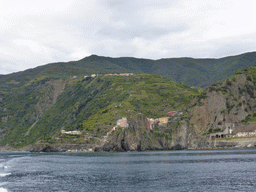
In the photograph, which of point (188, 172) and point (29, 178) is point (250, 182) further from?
point (29, 178)

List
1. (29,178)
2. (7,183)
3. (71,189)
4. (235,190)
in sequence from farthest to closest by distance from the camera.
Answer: (29,178) → (7,183) → (71,189) → (235,190)

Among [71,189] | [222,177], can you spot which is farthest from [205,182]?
[71,189]

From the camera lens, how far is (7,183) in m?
79.5

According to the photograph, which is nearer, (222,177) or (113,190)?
(113,190)

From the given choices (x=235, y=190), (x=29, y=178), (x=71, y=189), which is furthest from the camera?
(x=29, y=178)

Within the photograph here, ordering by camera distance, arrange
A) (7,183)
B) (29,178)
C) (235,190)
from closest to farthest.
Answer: (235,190) < (7,183) < (29,178)

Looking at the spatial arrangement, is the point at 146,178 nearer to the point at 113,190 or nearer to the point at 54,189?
the point at 113,190

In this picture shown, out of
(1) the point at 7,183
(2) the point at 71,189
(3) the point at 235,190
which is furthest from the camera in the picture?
(1) the point at 7,183

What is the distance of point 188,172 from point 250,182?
2290 centimetres

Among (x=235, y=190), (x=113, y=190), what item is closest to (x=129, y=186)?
(x=113, y=190)

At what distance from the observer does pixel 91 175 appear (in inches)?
3634

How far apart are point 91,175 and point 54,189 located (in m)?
22.6

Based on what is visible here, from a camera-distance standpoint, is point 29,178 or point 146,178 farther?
point 29,178

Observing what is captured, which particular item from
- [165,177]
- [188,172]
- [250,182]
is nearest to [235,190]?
[250,182]
